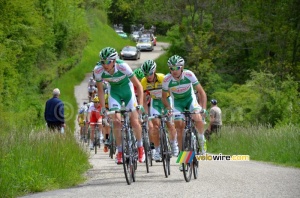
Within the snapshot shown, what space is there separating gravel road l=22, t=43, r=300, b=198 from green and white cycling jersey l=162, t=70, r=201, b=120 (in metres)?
1.32

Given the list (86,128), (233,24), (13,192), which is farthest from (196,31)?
(13,192)

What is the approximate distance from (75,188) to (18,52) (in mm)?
34504

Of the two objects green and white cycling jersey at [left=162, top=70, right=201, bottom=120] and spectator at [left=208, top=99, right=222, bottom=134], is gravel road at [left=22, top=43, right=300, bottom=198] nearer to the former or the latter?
Answer: green and white cycling jersey at [left=162, top=70, right=201, bottom=120]

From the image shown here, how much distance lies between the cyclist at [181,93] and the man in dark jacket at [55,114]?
18.6 feet

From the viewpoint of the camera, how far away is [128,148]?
14727 mm

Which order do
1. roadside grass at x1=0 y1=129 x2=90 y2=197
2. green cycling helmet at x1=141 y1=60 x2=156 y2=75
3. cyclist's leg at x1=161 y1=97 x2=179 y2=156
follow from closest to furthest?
roadside grass at x1=0 y1=129 x2=90 y2=197 → green cycling helmet at x1=141 y1=60 x2=156 y2=75 → cyclist's leg at x1=161 y1=97 x2=179 y2=156

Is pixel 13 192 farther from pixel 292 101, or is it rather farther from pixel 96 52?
pixel 96 52

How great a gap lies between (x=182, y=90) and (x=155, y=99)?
1.95 meters

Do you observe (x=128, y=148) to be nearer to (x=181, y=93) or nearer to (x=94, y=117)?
(x=181, y=93)

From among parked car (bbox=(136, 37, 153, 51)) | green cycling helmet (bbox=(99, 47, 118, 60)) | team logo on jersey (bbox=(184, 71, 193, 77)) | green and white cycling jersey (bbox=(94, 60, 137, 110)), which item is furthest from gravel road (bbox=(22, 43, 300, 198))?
parked car (bbox=(136, 37, 153, 51))

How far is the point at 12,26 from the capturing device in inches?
1902

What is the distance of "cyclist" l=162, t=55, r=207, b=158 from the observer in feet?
52.5

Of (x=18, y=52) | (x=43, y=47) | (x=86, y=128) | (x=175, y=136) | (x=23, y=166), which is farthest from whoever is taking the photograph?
(x=43, y=47)

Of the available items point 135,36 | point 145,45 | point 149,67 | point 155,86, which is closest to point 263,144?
point 155,86
